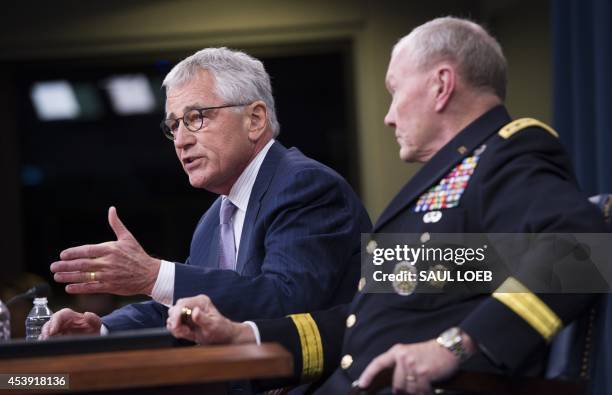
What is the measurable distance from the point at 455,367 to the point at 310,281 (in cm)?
62

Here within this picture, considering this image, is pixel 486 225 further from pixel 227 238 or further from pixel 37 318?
pixel 37 318

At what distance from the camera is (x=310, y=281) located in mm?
2035

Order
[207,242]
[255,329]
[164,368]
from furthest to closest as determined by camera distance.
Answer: [207,242], [255,329], [164,368]

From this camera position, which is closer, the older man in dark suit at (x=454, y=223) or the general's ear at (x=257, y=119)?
the older man in dark suit at (x=454, y=223)

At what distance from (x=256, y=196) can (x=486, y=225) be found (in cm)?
79

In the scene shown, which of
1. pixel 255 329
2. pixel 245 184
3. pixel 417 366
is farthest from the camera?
pixel 245 184

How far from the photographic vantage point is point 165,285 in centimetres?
192

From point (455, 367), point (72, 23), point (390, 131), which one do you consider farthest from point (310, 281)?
point (72, 23)

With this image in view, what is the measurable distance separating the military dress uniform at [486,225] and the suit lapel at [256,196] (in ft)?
1.16

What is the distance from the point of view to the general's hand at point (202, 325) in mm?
1657

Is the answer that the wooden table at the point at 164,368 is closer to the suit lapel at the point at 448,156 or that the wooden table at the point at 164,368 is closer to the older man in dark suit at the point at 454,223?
the older man in dark suit at the point at 454,223

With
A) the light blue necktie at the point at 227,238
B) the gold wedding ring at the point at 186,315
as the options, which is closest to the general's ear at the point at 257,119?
the light blue necktie at the point at 227,238

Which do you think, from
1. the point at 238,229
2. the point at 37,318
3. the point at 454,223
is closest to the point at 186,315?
the point at 454,223

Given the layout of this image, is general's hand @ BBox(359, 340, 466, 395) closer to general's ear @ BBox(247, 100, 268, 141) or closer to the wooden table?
the wooden table
